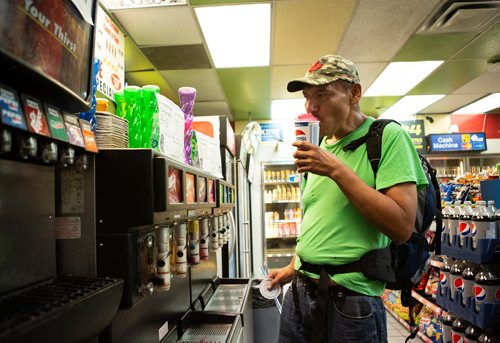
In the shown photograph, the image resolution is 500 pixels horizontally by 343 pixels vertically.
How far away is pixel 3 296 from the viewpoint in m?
0.81

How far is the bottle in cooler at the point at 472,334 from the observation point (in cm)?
304

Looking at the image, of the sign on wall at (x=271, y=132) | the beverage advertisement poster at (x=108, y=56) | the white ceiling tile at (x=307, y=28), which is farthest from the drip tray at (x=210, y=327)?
the sign on wall at (x=271, y=132)

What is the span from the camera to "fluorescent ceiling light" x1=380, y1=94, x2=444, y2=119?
653cm

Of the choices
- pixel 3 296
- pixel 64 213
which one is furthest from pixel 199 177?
pixel 3 296

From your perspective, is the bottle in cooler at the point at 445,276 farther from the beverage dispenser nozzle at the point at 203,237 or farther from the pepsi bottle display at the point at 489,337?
the beverage dispenser nozzle at the point at 203,237

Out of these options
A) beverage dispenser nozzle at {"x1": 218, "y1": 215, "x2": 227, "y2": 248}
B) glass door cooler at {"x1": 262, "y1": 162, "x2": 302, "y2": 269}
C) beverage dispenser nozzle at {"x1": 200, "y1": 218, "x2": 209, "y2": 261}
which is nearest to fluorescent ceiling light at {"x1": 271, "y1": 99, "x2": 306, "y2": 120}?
glass door cooler at {"x1": 262, "y1": 162, "x2": 302, "y2": 269}

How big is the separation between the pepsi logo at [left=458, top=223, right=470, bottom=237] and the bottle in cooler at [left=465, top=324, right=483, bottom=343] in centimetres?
86

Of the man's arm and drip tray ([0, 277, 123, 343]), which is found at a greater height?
the man's arm

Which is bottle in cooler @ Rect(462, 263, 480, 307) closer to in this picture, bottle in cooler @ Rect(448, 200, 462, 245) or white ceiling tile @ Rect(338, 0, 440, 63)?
bottle in cooler @ Rect(448, 200, 462, 245)

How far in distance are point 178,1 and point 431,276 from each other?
4347 millimetres

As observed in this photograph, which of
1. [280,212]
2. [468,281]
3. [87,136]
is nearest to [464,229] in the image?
[468,281]

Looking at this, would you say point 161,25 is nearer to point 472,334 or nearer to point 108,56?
point 108,56

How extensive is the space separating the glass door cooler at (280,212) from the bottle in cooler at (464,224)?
332 cm

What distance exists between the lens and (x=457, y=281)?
3.20 meters
